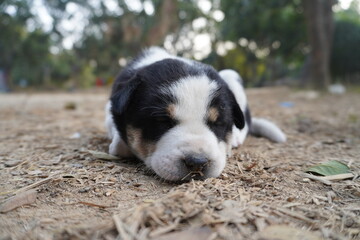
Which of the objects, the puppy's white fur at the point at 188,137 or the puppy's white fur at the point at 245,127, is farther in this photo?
the puppy's white fur at the point at 245,127

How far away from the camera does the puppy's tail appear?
15.5 feet

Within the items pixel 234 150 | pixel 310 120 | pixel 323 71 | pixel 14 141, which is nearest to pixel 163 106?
pixel 234 150

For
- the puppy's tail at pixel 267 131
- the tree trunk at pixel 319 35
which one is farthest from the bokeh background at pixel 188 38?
the puppy's tail at pixel 267 131

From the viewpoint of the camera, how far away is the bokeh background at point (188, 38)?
15586 millimetres

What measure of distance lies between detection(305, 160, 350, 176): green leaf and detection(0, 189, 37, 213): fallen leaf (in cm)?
251

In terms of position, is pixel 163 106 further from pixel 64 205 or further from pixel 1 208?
pixel 1 208

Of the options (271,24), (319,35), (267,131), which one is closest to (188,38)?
(271,24)

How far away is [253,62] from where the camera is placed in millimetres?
36406

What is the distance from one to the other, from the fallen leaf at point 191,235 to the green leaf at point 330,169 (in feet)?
5.47

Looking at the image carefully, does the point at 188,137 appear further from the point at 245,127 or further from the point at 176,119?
the point at 245,127

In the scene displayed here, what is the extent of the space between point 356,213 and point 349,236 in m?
0.38

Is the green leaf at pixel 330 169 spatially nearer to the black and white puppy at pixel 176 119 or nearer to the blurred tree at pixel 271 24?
the black and white puppy at pixel 176 119

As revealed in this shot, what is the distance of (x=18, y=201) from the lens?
7.24 ft

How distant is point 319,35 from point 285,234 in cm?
1432
